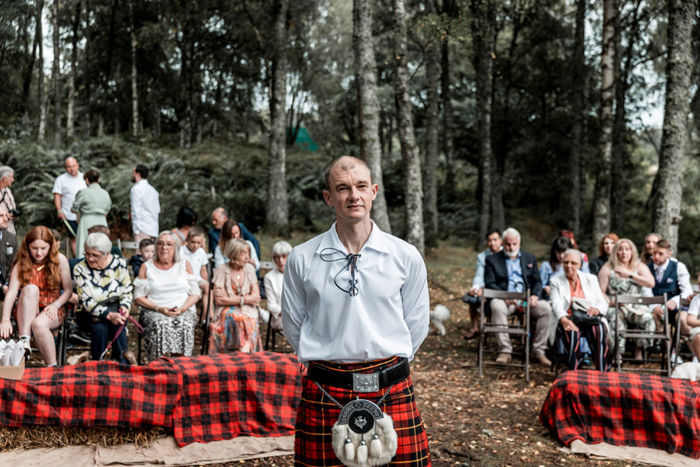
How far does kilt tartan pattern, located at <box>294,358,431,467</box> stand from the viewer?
8.03ft

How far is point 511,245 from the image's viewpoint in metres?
8.41

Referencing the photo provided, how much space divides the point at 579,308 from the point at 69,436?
17.8 ft

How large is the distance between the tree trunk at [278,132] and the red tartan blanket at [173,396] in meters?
10.5

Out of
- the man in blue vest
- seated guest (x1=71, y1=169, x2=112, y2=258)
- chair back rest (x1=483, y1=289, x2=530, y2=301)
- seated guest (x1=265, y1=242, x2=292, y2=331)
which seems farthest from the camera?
seated guest (x1=71, y1=169, x2=112, y2=258)

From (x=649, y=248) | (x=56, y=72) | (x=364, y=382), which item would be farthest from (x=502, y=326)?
(x=56, y=72)

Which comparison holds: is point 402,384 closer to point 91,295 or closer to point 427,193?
point 91,295

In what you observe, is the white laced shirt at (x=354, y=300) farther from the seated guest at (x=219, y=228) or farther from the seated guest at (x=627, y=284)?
the seated guest at (x=219, y=228)

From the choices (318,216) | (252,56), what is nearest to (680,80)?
(318,216)

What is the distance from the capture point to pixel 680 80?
32.3ft

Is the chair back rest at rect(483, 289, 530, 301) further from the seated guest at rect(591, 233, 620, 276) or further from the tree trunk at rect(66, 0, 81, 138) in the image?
the tree trunk at rect(66, 0, 81, 138)

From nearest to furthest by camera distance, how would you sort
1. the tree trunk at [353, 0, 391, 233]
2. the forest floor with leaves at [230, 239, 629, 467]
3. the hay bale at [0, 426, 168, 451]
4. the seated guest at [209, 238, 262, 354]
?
1. the hay bale at [0, 426, 168, 451]
2. the forest floor with leaves at [230, 239, 629, 467]
3. the seated guest at [209, 238, 262, 354]
4. the tree trunk at [353, 0, 391, 233]

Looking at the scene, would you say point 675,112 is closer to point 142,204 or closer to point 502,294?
point 502,294

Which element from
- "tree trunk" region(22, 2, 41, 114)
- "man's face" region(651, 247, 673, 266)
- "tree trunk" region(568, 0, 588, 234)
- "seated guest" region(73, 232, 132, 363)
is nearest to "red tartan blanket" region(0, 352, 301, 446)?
"seated guest" region(73, 232, 132, 363)

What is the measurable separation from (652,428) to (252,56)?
22.7m
